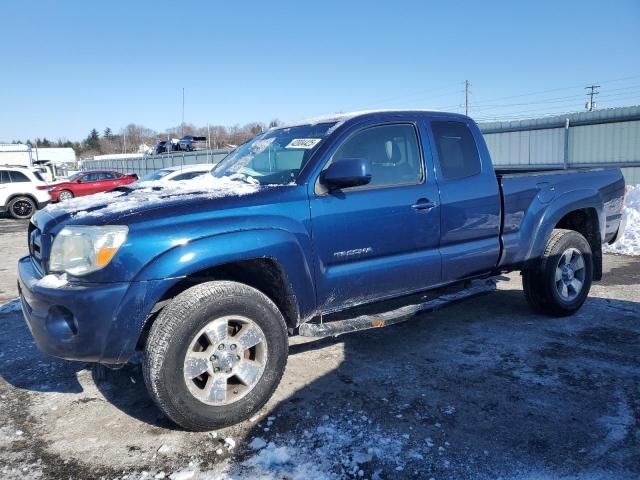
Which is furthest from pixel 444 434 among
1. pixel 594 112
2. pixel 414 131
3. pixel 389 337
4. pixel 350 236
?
pixel 594 112

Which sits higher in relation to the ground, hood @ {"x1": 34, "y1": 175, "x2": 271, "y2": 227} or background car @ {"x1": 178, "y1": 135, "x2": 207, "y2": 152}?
background car @ {"x1": 178, "y1": 135, "x2": 207, "y2": 152}

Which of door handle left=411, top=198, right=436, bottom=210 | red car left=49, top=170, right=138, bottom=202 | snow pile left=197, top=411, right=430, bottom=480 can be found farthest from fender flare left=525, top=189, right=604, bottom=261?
red car left=49, top=170, right=138, bottom=202

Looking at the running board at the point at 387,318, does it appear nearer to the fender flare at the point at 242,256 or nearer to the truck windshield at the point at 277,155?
the fender flare at the point at 242,256

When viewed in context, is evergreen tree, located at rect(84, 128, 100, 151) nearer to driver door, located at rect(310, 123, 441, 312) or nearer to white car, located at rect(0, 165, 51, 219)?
white car, located at rect(0, 165, 51, 219)

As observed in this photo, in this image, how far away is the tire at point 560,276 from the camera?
489 cm

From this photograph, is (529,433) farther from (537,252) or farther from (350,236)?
(537,252)

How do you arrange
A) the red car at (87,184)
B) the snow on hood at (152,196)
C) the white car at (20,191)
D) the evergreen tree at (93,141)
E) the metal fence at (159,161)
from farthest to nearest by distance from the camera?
the evergreen tree at (93,141) → the metal fence at (159,161) → the red car at (87,184) → the white car at (20,191) → the snow on hood at (152,196)

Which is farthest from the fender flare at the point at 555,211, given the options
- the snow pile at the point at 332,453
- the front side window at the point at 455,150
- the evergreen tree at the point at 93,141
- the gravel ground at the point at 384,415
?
the evergreen tree at the point at 93,141

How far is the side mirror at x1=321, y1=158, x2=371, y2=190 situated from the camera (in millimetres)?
3408

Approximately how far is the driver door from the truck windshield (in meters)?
0.24

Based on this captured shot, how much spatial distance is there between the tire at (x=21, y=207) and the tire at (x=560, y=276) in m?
16.7

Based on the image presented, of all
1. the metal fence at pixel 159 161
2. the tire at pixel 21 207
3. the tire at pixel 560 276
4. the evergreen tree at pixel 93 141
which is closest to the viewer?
the tire at pixel 560 276

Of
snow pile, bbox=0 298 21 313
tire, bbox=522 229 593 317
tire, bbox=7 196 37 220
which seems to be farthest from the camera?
tire, bbox=7 196 37 220

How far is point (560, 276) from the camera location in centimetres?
503
